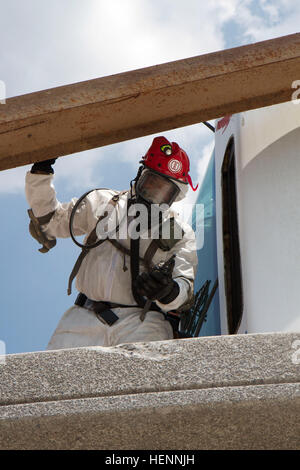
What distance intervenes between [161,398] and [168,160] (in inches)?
144

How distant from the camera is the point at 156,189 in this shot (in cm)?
561

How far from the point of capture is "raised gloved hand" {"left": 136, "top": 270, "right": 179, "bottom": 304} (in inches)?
197

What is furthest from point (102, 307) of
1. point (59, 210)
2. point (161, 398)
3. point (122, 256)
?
point (161, 398)

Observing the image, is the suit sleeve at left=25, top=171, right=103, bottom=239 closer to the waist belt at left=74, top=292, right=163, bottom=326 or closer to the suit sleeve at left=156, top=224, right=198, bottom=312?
the waist belt at left=74, top=292, right=163, bottom=326

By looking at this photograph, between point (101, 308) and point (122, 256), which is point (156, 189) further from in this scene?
point (101, 308)

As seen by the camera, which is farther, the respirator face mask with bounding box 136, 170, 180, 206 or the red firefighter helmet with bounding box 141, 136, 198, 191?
the red firefighter helmet with bounding box 141, 136, 198, 191

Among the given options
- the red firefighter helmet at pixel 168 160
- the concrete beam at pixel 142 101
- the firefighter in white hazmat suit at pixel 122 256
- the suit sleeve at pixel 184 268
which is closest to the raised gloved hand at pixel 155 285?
the firefighter in white hazmat suit at pixel 122 256

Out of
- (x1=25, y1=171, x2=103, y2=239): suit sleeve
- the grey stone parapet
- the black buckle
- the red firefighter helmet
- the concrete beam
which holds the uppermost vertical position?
the red firefighter helmet

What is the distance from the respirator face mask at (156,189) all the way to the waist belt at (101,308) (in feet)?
2.94

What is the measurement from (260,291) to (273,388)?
2.71m

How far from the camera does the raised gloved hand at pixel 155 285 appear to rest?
501 centimetres

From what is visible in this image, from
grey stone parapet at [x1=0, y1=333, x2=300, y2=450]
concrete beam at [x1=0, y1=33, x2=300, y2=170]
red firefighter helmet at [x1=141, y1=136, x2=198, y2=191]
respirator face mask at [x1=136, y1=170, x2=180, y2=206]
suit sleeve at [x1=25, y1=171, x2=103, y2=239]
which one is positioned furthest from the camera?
red firefighter helmet at [x1=141, y1=136, x2=198, y2=191]

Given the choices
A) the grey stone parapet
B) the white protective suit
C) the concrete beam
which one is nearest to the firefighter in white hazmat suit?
the white protective suit

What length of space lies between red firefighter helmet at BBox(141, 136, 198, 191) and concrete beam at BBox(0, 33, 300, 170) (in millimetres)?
2317
